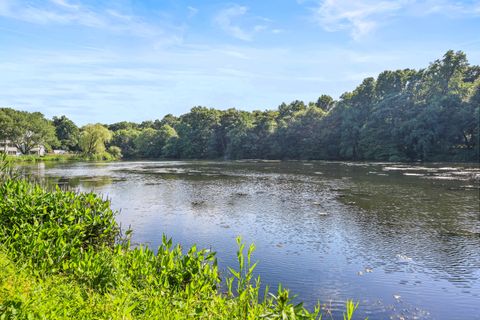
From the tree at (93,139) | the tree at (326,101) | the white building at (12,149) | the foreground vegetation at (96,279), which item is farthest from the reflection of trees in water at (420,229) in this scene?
the white building at (12,149)

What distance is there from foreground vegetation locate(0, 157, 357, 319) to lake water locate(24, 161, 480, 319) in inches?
140

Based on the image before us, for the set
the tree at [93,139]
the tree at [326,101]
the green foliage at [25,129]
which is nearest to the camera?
the green foliage at [25,129]

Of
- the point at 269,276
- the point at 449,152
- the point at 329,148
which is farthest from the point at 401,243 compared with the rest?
the point at 329,148

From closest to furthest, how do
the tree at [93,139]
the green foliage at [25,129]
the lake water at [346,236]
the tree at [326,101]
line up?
1. the lake water at [346,236]
2. the green foliage at [25,129]
3. the tree at [93,139]
4. the tree at [326,101]

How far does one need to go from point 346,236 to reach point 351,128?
72.8m

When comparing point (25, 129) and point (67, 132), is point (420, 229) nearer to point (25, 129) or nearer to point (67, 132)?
point (25, 129)

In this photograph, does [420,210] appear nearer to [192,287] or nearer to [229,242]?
[229,242]

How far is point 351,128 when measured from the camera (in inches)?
3366

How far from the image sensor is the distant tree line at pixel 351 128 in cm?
7044

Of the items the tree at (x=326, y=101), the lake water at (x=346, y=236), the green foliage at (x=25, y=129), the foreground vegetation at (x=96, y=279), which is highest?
the tree at (x=326, y=101)

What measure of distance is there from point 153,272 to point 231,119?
366ft

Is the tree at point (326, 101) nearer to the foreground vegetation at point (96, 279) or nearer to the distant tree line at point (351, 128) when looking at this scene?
the distant tree line at point (351, 128)

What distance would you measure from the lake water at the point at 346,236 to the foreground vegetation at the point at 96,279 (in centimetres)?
Answer: 355

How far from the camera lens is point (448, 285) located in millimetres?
10617
